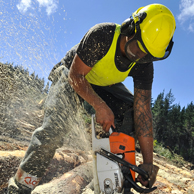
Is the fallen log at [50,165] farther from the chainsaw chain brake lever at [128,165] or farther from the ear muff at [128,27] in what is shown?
the ear muff at [128,27]

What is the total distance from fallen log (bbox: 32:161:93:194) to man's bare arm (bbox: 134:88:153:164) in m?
Result: 1.04

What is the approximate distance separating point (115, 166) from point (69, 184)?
115 cm

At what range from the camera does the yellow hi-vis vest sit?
5.97 feet

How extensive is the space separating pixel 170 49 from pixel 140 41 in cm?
42

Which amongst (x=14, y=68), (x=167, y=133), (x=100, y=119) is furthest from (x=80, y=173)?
(x=167, y=133)

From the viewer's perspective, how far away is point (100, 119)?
1560 mm

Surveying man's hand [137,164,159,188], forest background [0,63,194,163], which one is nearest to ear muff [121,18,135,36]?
man's hand [137,164,159,188]

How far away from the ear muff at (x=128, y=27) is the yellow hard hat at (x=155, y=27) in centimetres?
5

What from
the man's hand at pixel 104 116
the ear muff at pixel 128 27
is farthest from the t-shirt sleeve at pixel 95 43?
the man's hand at pixel 104 116

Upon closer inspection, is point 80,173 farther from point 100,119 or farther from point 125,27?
point 125,27

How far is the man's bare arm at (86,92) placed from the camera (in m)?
1.57

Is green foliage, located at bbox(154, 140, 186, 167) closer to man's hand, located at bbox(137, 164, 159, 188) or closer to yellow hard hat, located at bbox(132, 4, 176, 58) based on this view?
man's hand, located at bbox(137, 164, 159, 188)

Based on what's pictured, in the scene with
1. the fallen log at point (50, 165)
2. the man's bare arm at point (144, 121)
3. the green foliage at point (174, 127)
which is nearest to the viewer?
the man's bare arm at point (144, 121)

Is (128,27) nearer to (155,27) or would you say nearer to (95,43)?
(155,27)
